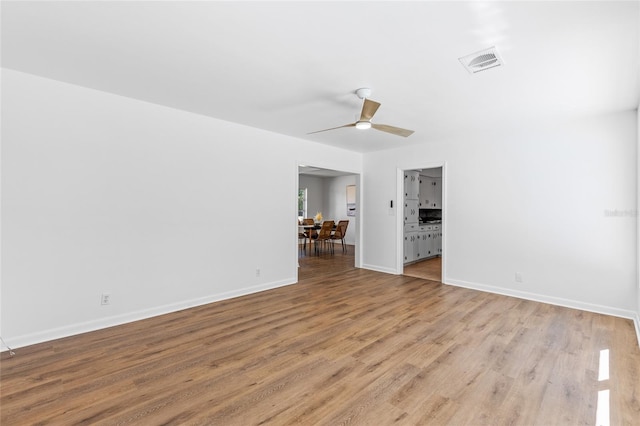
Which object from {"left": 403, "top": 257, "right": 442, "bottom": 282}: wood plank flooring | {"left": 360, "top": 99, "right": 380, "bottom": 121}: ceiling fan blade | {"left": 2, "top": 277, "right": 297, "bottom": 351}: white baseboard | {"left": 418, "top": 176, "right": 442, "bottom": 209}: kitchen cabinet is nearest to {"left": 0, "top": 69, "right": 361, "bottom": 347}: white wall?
{"left": 2, "top": 277, "right": 297, "bottom": 351}: white baseboard

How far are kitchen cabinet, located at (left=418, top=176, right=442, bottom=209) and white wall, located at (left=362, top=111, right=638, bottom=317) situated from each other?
240 centimetres

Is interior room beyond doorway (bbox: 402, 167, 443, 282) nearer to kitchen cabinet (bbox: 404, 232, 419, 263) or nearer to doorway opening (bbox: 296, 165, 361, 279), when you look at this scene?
kitchen cabinet (bbox: 404, 232, 419, 263)

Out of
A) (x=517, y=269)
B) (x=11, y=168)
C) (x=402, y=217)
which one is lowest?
(x=517, y=269)

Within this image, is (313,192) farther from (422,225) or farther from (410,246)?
(410,246)

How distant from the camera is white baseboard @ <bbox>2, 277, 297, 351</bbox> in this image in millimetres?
2781

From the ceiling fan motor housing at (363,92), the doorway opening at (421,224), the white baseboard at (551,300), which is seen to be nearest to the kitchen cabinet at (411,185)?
the doorway opening at (421,224)

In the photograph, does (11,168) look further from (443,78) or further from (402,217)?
(402,217)

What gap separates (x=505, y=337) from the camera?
2.99m

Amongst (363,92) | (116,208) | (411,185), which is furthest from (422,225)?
(116,208)

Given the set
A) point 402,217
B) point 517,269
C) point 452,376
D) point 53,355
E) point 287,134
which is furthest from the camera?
point 402,217

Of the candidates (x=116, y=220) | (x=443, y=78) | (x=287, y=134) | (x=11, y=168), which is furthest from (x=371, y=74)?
(x=11, y=168)

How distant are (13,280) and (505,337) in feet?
15.6

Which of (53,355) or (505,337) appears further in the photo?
(505,337)

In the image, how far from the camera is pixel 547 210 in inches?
164
